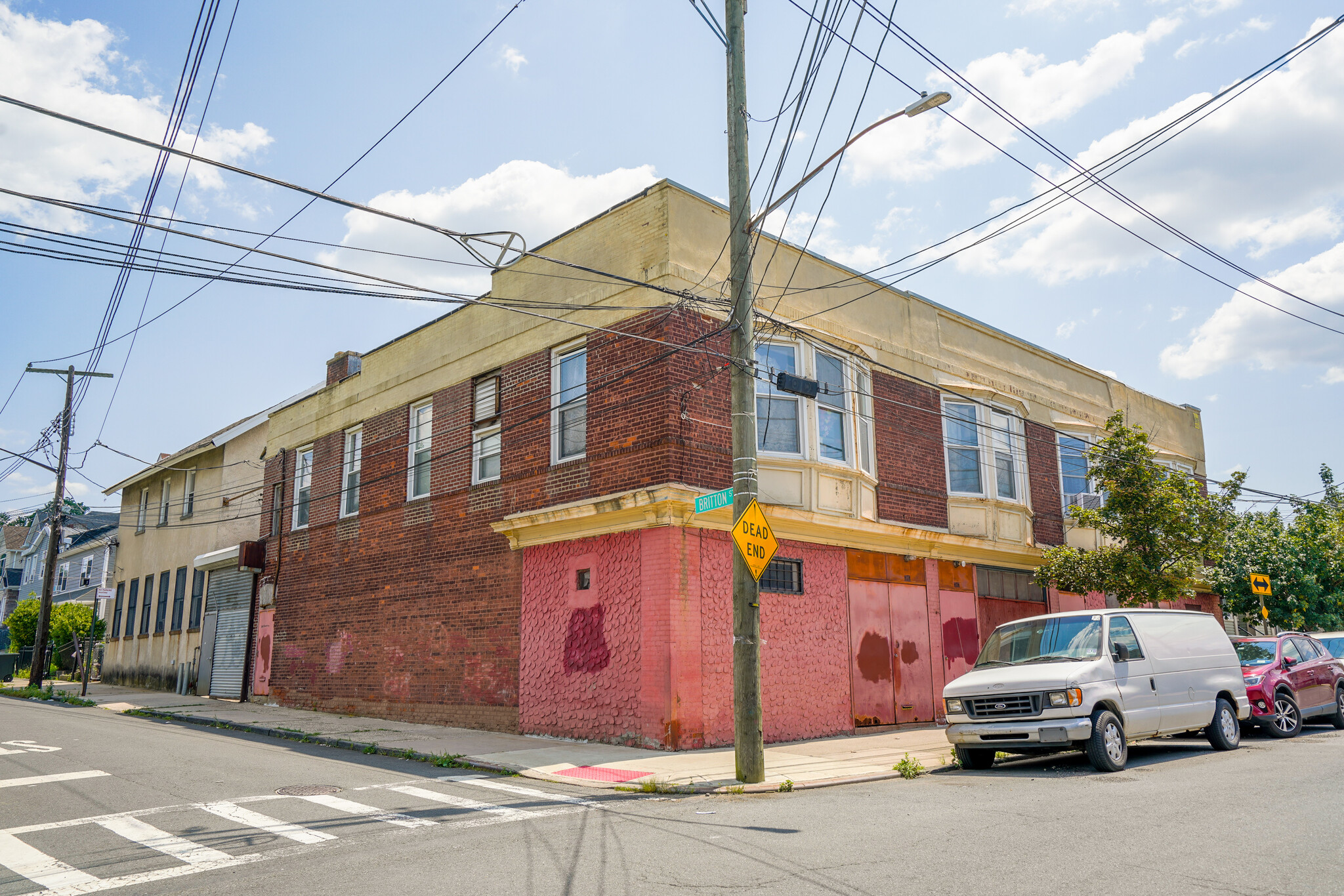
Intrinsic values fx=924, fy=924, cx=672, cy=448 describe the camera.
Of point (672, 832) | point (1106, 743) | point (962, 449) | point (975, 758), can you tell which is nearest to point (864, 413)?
point (962, 449)

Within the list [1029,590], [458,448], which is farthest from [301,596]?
[1029,590]

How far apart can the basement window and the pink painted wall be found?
11 cm

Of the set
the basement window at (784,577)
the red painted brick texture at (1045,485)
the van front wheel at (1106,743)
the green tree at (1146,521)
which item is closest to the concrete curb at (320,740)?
the basement window at (784,577)

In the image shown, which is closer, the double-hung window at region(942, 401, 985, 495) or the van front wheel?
the van front wheel

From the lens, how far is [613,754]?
12156 millimetres

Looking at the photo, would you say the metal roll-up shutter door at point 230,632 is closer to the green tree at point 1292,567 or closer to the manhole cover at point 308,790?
the manhole cover at point 308,790

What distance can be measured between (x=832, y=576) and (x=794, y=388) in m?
5.02

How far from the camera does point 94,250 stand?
365 inches

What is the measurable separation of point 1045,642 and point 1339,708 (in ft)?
23.2

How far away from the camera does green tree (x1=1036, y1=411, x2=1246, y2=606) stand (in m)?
16.5

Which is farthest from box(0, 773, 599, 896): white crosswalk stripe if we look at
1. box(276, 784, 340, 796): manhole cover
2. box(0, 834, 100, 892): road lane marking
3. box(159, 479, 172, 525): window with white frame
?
box(159, 479, 172, 525): window with white frame

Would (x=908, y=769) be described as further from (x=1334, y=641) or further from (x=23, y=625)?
(x=23, y=625)

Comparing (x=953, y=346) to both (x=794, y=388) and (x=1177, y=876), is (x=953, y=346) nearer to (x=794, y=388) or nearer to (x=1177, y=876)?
(x=794, y=388)

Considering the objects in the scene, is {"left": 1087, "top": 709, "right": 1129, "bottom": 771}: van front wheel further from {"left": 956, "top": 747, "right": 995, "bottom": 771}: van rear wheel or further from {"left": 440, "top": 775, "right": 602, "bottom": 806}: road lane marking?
{"left": 440, "top": 775, "right": 602, "bottom": 806}: road lane marking
